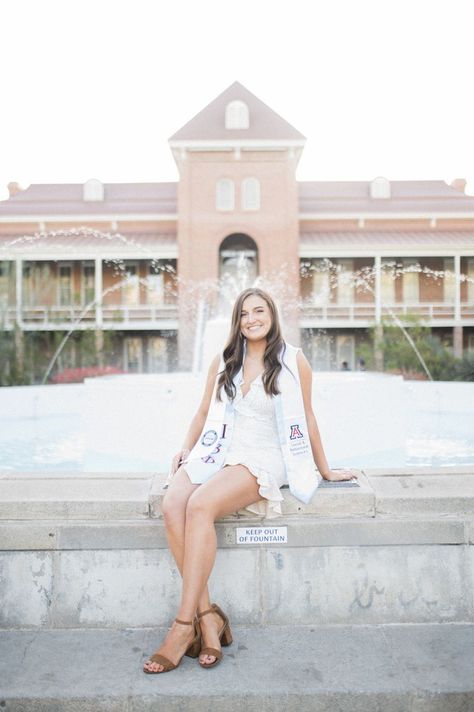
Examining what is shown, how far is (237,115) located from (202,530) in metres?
26.5

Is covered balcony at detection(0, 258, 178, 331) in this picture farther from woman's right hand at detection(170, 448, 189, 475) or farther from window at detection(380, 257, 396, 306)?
woman's right hand at detection(170, 448, 189, 475)

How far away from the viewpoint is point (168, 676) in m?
2.64

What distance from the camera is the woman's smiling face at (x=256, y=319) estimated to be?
3.43 m

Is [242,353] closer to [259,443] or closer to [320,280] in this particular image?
[259,443]

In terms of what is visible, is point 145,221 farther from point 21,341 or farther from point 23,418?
point 23,418

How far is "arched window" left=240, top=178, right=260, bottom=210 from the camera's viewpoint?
26.6 meters

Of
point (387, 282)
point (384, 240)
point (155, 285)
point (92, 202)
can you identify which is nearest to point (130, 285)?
point (155, 285)

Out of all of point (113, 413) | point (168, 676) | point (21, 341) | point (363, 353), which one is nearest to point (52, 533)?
point (168, 676)

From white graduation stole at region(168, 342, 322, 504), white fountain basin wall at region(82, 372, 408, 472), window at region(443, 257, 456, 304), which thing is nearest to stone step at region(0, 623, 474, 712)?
white graduation stole at region(168, 342, 322, 504)

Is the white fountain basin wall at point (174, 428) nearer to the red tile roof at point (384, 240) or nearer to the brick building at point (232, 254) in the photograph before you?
the brick building at point (232, 254)

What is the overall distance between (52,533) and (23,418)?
349 inches

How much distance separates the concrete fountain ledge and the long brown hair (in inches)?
22.8

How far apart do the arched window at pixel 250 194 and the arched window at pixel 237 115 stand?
2.41 meters

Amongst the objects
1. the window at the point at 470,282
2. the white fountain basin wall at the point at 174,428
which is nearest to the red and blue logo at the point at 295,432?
the white fountain basin wall at the point at 174,428
